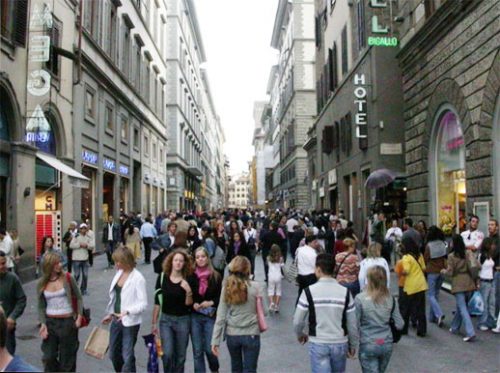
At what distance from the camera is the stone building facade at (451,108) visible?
436 inches

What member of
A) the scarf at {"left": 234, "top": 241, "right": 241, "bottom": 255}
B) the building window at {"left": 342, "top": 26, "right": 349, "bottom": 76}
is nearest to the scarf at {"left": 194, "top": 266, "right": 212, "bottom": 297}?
the scarf at {"left": 234, "top": 241, "right": 241, "bottom": 255}

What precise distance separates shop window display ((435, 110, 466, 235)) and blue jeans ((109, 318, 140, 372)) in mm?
9406

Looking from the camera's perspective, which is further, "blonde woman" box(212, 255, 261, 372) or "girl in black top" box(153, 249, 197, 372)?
"girl in black top" box(153, 249, 197, 372)

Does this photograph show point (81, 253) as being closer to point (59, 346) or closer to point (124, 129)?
point (59, 346)

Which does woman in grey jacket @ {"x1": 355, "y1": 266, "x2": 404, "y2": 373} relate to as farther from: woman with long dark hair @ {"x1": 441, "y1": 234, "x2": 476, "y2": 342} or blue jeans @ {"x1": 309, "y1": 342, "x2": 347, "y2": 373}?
woman with long dark hair @ {"x1": 441, "y1": 234, "x2": 476, "y2": 342}

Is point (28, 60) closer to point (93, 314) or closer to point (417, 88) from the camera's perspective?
point (93, 314)

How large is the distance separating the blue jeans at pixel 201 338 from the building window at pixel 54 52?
44.3 ft

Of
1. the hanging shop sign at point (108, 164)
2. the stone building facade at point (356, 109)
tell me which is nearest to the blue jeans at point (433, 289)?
the stone building facade at point (356, 109)

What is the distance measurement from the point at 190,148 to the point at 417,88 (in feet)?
150

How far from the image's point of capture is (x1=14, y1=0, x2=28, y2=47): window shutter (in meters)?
14.1

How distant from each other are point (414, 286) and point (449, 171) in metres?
6.67

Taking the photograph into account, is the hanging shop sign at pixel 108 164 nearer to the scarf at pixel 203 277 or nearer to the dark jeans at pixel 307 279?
the dark jeans at pixel 307 279

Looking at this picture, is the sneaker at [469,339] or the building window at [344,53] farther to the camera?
the building window at [344,53]

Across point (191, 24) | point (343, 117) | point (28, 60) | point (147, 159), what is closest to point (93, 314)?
point (28, 60)
